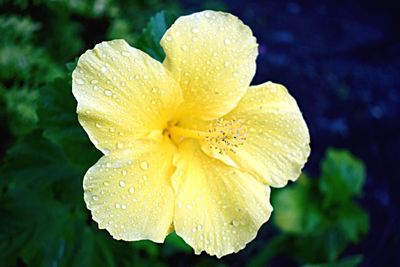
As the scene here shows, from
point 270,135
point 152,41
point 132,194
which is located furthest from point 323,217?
point 132,194

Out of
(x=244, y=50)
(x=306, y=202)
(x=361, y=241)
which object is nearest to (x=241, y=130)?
(x=244, y=50)

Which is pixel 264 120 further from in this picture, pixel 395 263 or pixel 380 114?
pixel 380 114

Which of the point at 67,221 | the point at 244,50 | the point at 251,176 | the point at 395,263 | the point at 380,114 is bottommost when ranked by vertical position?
the point at 395,263

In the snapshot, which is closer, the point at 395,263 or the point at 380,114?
the point at 395,263

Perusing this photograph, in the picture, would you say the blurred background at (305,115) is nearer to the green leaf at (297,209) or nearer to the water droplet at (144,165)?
the green leaf at (297,209)

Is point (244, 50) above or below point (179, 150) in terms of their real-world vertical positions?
above

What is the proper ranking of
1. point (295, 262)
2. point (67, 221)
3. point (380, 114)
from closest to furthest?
point (67, 221) → point (295, 262) → point (380, 114)

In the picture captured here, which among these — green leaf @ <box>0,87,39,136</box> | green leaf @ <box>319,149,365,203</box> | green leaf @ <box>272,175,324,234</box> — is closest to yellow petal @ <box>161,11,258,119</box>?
green leaf @ <box>0,87,39,136</box>
